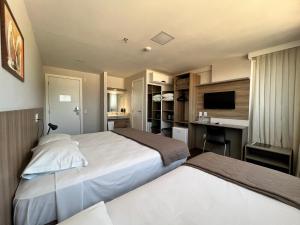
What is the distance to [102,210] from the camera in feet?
2.34

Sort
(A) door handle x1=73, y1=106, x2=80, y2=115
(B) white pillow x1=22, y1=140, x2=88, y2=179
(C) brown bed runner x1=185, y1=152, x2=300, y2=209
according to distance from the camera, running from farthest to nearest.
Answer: (A) door handle x1=73, y1=106, x2=80, y2=115 < (B) white pillow x1=22, y1=140, x2=88, y2=179 < (C) brown bed runner x1=185, y1=152, x2=300, y2=209

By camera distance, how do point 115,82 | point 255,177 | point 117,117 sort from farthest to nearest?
point 115,82 → point 117,117 → point 255,177

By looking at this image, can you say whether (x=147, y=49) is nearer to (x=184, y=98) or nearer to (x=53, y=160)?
(x=184, y=98)

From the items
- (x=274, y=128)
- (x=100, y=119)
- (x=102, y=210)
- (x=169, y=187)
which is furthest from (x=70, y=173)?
(x=100, y=119)

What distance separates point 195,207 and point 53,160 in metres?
1.16

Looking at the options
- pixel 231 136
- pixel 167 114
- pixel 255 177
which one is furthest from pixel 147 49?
pixel 231 136

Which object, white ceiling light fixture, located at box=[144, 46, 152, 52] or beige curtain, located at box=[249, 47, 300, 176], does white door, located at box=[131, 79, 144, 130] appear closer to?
white ceiling light fixture, located at box=[144, 46, 152, 52]

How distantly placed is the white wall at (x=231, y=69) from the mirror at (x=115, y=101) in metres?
3.20

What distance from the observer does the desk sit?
284cm

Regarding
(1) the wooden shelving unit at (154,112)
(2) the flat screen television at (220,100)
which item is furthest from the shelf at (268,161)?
(1) the wooden shelving unit at (154,112)

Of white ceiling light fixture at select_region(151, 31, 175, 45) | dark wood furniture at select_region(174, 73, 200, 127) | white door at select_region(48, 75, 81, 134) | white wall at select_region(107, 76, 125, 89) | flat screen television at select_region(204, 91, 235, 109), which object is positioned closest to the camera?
white ceiling light fixture at select_region(151, 31, 175, 45)

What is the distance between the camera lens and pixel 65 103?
407 cm

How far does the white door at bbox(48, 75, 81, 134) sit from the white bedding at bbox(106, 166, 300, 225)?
392cm

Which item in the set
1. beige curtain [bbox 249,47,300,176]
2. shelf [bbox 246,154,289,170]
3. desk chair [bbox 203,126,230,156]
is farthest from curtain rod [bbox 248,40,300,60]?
shelf [bbox 246,154,289,170]
